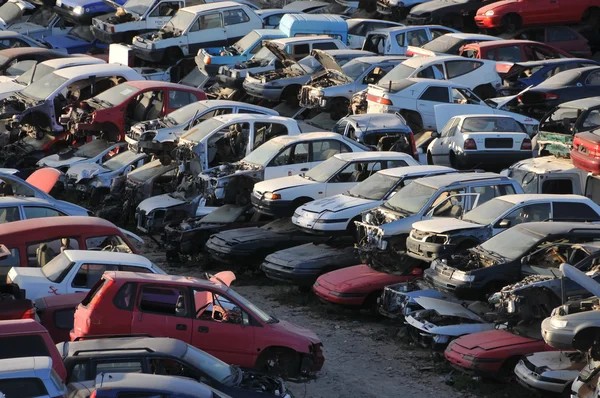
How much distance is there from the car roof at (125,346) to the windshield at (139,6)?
Answer: 2270cm

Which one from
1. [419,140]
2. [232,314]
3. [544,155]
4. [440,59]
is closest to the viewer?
[232,314]

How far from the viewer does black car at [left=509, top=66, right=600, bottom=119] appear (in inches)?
941

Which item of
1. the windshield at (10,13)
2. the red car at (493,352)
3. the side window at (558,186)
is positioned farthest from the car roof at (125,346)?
the windshield at (10,13)

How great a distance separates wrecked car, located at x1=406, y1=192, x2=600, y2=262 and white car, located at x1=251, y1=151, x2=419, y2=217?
3029 millimetres

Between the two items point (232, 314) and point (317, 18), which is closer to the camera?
point (232, 314)

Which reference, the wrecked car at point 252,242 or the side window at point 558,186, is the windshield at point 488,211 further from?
the side window at point 558,186

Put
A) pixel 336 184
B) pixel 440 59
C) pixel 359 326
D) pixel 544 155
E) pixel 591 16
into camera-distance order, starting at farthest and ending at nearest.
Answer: pixel 591 16
pixel 440 59
pixel 544 155
pixel 336 184
pixel 359 326

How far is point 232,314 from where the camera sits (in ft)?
43.1

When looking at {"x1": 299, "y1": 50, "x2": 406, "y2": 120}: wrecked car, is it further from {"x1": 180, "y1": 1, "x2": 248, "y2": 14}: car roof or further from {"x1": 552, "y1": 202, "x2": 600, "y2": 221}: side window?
{"x1": 552, "y1": 202, "x2": 600, "y2": 221}: side window

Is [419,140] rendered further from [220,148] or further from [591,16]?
[591,16]

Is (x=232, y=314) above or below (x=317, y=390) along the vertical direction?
above

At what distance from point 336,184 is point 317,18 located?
11.6 m

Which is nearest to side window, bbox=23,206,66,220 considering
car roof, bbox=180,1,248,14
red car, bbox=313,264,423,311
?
red car, bbox=313,264,423,311

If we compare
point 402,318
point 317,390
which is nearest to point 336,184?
point 402,318
